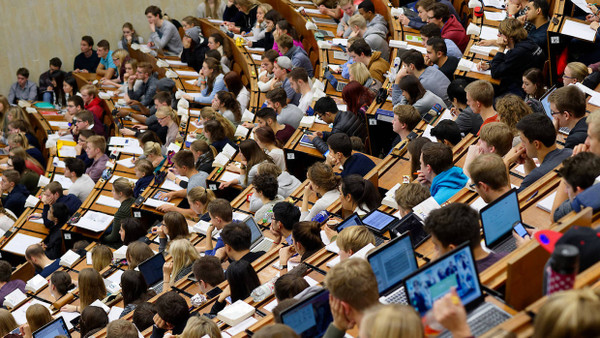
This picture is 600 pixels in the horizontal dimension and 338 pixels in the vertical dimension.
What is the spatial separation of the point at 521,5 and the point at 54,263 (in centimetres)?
567

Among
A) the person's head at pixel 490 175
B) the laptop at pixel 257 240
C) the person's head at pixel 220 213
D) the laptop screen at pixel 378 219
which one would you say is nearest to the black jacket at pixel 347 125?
the person's head at pixel 220 213

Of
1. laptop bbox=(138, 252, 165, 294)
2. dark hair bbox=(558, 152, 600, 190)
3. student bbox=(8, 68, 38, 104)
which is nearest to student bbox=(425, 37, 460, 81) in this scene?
laptop bbox=(138, 252, 165, 294)

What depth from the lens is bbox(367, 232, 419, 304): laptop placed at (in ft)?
12.0

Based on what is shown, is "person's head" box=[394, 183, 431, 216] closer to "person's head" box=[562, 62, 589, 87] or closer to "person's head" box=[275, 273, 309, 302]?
"person's head" box=[275, 273, 309, 302]

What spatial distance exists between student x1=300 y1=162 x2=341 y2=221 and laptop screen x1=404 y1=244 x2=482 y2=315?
96.2 inches

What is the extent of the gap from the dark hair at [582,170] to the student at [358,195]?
174 cm

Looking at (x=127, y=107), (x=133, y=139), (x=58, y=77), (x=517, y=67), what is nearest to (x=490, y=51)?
(x=517, y=67)

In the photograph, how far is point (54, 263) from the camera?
7.15m

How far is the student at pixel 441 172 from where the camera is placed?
16.2 ft

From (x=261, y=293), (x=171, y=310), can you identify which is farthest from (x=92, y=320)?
(x=261, y=293)

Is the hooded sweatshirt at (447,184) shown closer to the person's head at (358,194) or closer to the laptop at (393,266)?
the person's head at (358,194)

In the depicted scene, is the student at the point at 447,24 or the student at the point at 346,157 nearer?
the student at the point at 346,157

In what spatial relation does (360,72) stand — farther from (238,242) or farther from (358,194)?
(238,242)

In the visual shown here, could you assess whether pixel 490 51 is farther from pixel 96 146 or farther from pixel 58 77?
pixel 58 77
